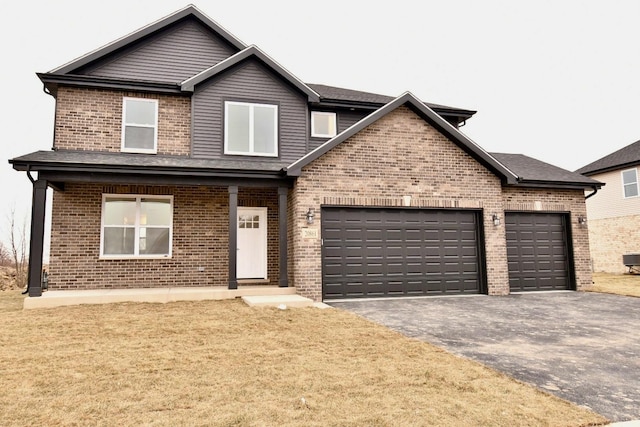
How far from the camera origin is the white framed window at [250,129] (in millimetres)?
12133

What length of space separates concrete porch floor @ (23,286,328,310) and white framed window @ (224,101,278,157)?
4387mm

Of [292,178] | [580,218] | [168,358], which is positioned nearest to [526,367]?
[168,358]

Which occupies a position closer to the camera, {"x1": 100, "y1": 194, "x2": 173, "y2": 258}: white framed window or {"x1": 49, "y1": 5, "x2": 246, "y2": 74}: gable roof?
{"x1": 100, "y1": 194, "x2": 173, "y2": 258}: white framed window

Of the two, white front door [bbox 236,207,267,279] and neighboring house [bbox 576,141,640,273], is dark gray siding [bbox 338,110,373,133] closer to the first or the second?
white front door [bbox 236,207,267,279]

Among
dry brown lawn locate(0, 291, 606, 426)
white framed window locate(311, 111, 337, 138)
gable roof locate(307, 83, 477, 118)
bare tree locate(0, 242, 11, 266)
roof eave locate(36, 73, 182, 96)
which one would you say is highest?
gable roof locate(307, 83, 477, 118)

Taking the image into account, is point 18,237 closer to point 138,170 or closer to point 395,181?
point 138,170

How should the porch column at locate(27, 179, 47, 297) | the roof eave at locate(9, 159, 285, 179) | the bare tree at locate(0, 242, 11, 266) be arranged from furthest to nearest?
1. the bare tree at locate(0, 242, 11, 266)
2. the roof eave at locate(9, 159, 285, 179)
3. the porch column at locate(27, 179, 47, 297)

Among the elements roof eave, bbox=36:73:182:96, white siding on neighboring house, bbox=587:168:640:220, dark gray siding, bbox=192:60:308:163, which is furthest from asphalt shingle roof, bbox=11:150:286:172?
white siding on neighboring house, bbox=587:168:640:220

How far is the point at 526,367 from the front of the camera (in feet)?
15.3

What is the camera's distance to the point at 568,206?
12.7 m

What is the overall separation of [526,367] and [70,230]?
1117cm

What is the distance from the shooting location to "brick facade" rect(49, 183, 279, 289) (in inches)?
420

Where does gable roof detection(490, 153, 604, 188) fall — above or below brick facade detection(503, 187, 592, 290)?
above

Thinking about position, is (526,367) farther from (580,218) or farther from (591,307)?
(580,218)
